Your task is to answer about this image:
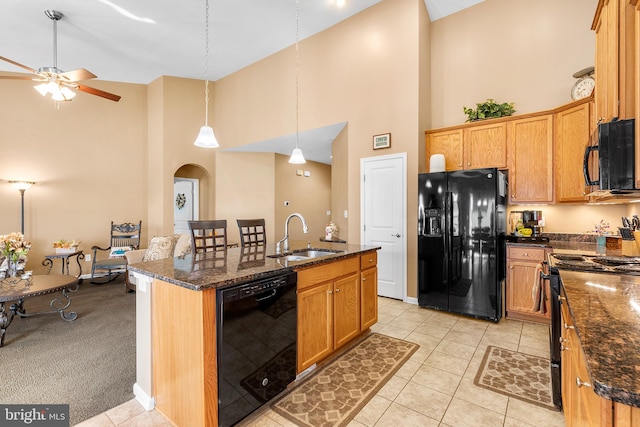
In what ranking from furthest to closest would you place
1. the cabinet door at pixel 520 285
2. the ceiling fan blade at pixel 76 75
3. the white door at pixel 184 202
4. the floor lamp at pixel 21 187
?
the white door at pixel 184 202 → the floor lamp at pixel 21 187 → the ceiling fan blade at pixel 76 75 → the cabinet door at pixel 520 285

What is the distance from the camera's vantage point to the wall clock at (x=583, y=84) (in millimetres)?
3100

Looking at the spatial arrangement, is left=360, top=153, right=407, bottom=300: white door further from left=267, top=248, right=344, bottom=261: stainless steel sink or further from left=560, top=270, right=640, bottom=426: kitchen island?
left=560, top=270, right=640, bottom=426: kitchen island

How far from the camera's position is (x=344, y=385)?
2139 millimetres

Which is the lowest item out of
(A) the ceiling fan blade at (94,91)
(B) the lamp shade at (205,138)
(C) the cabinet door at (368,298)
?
(C) the cabinet door at (368,298)

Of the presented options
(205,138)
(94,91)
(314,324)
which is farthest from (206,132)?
(94,91)

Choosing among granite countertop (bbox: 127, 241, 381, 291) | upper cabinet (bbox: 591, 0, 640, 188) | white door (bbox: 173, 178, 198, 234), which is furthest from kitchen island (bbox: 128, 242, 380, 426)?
white door (bbox: 173, 178, 198, 234)

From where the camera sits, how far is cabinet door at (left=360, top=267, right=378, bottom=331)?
280 centimetres

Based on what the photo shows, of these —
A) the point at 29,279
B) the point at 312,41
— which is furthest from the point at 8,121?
the point at 312,41

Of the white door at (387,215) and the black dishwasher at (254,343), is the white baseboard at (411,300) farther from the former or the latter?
the black dishwasher at (254,343)

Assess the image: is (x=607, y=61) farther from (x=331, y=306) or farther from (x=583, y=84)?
(x=331, y=306)

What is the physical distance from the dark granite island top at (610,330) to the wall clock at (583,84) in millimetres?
2613

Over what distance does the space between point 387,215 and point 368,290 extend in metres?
1.56

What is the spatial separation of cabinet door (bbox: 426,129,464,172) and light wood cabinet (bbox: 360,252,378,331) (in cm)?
185

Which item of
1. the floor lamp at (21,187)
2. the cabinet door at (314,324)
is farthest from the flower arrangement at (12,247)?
the cabinet door at (314,324)
